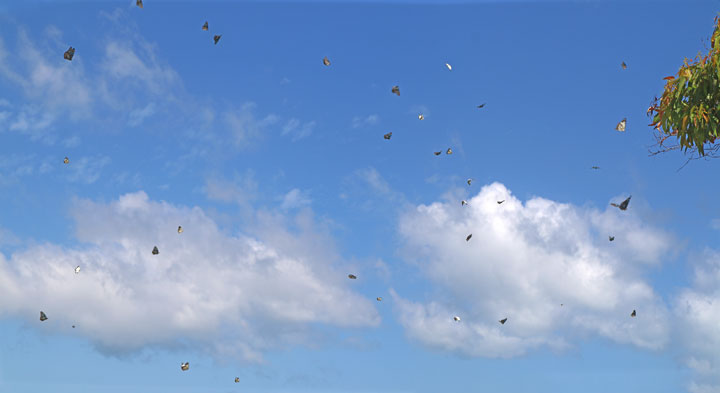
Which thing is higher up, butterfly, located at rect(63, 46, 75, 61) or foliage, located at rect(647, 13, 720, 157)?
butterfly, located at rect(63, 46, 75, 61)

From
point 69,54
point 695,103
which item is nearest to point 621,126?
point 695,103

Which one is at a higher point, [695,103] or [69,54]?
[69,54]

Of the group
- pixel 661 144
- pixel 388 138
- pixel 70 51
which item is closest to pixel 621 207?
pixel 661 144

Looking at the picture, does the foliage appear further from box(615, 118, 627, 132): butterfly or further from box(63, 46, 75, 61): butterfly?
box(63, 46, 75, 61): butterfly

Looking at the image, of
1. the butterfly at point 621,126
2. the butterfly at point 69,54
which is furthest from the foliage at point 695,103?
the butterfly at point 69,54

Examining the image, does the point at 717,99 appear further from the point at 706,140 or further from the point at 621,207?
the point at 621,207

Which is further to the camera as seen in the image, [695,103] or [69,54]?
[69,54]

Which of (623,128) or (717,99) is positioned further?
(623,128)

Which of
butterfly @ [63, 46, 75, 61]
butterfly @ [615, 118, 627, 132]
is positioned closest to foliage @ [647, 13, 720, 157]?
butterfly @ [615, 118, 627, 132]

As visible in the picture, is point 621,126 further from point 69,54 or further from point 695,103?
point 69,54

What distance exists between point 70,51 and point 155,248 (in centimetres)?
1129

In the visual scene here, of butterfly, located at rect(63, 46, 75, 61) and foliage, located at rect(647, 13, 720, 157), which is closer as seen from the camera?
foliage, located at rect(647, 13, 720, 157)

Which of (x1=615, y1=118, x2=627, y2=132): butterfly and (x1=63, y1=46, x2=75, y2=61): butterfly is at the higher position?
(x1=63, y1=46, x2=75, y2=61): butterfly

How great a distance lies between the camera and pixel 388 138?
3650 cm
